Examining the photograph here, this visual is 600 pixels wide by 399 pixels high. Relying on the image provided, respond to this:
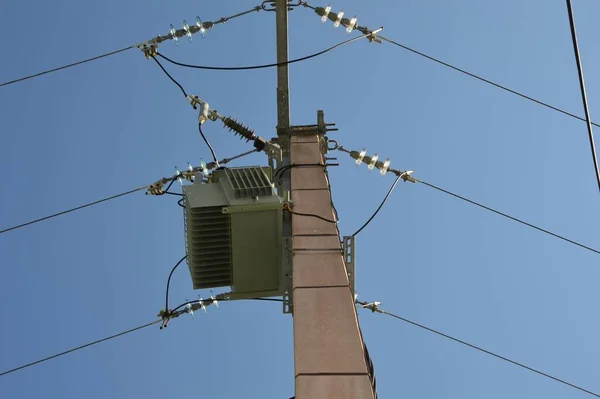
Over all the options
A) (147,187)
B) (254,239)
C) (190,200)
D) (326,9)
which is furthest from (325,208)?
(326,9)

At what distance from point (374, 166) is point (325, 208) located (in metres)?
1.65

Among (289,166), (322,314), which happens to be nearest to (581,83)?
(322,314)

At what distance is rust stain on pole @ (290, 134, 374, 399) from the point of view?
4.96m

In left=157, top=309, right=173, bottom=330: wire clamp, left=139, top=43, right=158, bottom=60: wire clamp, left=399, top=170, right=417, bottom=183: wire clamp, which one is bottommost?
left=157, top=309, right=173, bottom=330: wire clamp

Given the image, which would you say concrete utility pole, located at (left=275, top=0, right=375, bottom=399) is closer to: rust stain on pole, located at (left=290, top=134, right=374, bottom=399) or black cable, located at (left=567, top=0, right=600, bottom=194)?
rust stain on pole, located at (left=290, top=134, right=374, bottom=399)

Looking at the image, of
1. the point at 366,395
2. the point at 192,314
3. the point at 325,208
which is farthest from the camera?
the point at 192,314

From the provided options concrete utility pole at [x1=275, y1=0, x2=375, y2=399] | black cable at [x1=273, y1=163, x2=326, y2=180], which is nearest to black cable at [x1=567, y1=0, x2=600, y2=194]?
concrete utility pole at [x1=275, y1=0, x2=375, y2=399]

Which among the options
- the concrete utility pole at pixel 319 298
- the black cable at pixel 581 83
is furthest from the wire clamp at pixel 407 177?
the black cable at pixel 581 83

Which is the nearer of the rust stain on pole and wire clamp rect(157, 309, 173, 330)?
the rust stain on pole

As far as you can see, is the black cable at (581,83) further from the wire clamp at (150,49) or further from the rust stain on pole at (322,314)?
the wire clamp at (150,49)

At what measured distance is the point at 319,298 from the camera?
19.1 ft

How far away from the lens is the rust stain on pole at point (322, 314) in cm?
496

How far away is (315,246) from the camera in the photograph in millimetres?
6562

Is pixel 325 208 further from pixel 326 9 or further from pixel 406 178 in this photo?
pixel 326 9
